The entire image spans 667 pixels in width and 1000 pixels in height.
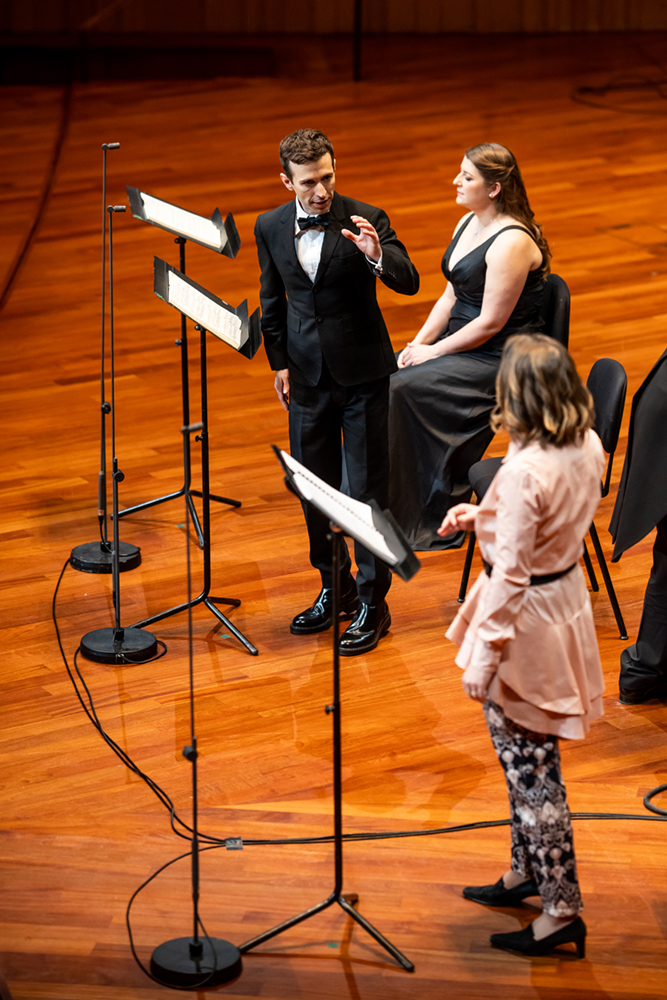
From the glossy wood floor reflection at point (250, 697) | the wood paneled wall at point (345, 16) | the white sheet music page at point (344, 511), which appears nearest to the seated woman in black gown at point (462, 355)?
the glossy wood floor reflection at point (250, 697)

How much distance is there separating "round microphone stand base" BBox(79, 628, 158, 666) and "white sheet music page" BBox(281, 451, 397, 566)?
1.23 metres

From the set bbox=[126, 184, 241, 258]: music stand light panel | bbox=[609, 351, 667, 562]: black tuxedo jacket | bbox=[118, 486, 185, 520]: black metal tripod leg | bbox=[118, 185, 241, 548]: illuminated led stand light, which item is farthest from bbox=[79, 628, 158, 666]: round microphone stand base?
bbox=[609, 351, 667, 562]: black tuxedo jacket

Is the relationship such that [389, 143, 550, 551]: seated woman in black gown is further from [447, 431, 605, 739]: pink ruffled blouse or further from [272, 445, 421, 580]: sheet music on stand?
[447, 431, 605, 739]: pink ruffled blouse

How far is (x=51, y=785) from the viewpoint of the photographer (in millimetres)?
2861

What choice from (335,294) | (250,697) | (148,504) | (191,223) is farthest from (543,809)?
(148,504)

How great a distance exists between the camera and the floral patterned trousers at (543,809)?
86.4 inches

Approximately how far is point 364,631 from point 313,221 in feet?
3.69

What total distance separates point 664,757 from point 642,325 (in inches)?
122

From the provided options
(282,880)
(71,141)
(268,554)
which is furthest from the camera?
(71,141)

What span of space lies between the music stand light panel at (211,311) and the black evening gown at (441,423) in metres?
0.81

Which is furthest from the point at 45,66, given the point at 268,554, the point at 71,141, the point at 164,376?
the point at 268,554

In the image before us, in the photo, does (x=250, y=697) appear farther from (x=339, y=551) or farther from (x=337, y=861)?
(x=339, y=551)

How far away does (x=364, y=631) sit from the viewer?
344cm

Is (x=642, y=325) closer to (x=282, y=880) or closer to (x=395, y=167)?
(x=395, y=167)
